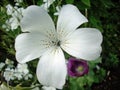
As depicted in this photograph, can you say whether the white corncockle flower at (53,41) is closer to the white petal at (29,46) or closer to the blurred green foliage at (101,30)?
the white petal at (29,46)

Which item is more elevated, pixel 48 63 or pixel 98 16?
pixel 48 63

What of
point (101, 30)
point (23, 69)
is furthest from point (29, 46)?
point (101, 30)

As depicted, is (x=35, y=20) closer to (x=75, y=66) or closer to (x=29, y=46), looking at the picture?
(x=29, y=46)

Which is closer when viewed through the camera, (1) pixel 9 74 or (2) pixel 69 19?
(2) pixel 69 19

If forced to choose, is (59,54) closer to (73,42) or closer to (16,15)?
(73,42)

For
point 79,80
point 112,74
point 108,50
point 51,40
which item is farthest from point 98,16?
point 51,40

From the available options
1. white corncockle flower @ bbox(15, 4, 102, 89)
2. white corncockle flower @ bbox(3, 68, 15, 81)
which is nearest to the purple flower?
white corncockle flower @ bbox(15, 4, 102, 89)

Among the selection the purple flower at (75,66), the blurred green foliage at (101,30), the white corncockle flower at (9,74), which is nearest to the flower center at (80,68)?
the purple flower at (75,66)
